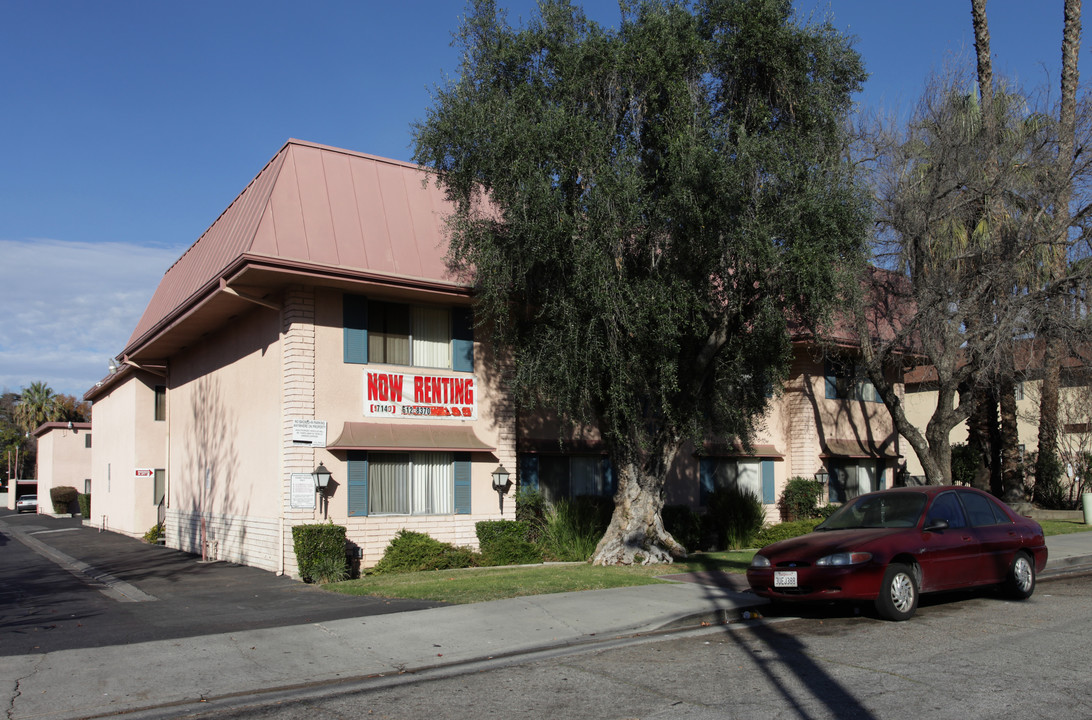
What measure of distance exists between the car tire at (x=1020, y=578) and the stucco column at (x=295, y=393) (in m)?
10.6

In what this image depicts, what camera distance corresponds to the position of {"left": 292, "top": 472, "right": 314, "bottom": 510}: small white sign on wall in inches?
588

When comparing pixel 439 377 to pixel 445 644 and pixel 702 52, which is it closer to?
pixel 702 52

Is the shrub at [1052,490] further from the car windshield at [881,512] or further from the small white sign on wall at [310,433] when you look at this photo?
the small white sign on wall at [310,433]

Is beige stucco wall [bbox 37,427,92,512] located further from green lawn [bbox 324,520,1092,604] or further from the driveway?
green lawn [bbox 324,520,1092,604]

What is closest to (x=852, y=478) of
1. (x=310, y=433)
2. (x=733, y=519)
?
(x=733, y=519)

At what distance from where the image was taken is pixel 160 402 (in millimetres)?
25844

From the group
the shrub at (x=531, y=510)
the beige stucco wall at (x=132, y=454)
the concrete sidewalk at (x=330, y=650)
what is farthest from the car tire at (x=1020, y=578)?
the beige stucco wall at (x=132, y=454)

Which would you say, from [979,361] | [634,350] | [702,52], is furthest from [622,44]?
[979,361]

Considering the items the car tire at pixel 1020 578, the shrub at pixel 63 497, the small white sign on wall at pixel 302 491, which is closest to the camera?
the car tire at pixel 1020 578

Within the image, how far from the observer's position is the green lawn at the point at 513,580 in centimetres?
1162

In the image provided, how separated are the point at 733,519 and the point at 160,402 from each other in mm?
16840

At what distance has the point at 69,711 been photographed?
641 centimetres

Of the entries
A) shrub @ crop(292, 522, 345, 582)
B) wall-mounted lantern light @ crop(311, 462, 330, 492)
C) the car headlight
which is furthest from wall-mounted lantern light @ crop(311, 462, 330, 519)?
the car headlight

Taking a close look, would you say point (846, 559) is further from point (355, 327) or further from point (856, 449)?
point (856, 449)
